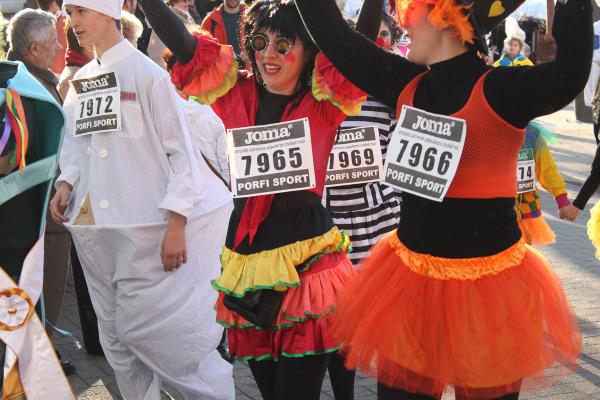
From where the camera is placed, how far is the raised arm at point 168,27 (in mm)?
3832

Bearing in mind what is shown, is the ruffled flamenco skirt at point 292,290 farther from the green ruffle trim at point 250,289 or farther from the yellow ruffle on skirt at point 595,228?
the yellow ruffle on skirt at point 595,228

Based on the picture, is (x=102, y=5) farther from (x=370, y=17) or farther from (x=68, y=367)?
(x=68, y=367)

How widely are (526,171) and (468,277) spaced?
3.01 m

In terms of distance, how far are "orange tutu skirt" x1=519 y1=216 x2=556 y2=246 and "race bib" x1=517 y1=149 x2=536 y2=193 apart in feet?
0.72

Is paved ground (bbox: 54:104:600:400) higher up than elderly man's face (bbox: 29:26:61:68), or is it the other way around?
elderly man's face (bbox: 29:26:61:68)

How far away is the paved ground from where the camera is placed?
539cm

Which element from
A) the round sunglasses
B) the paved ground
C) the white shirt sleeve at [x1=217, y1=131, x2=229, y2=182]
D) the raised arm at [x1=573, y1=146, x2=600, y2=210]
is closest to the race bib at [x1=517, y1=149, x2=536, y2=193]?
the raised arm at [x1=573, y1=146, x2=600, y2=210]

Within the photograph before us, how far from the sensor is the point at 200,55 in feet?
12.9

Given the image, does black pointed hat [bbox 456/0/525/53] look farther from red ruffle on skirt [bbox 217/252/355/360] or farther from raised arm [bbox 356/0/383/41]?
red ruffle on skirt [bbox 217/252/355/360]

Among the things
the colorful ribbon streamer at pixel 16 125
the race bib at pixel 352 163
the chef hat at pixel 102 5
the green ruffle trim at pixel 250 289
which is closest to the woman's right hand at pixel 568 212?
the race bib at pixel 352 163

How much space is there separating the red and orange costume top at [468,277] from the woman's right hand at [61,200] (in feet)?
6.12

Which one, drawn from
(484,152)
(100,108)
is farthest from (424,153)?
(100,108)

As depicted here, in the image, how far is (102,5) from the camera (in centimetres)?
450

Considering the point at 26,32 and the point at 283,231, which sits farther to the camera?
the point at 26,32
